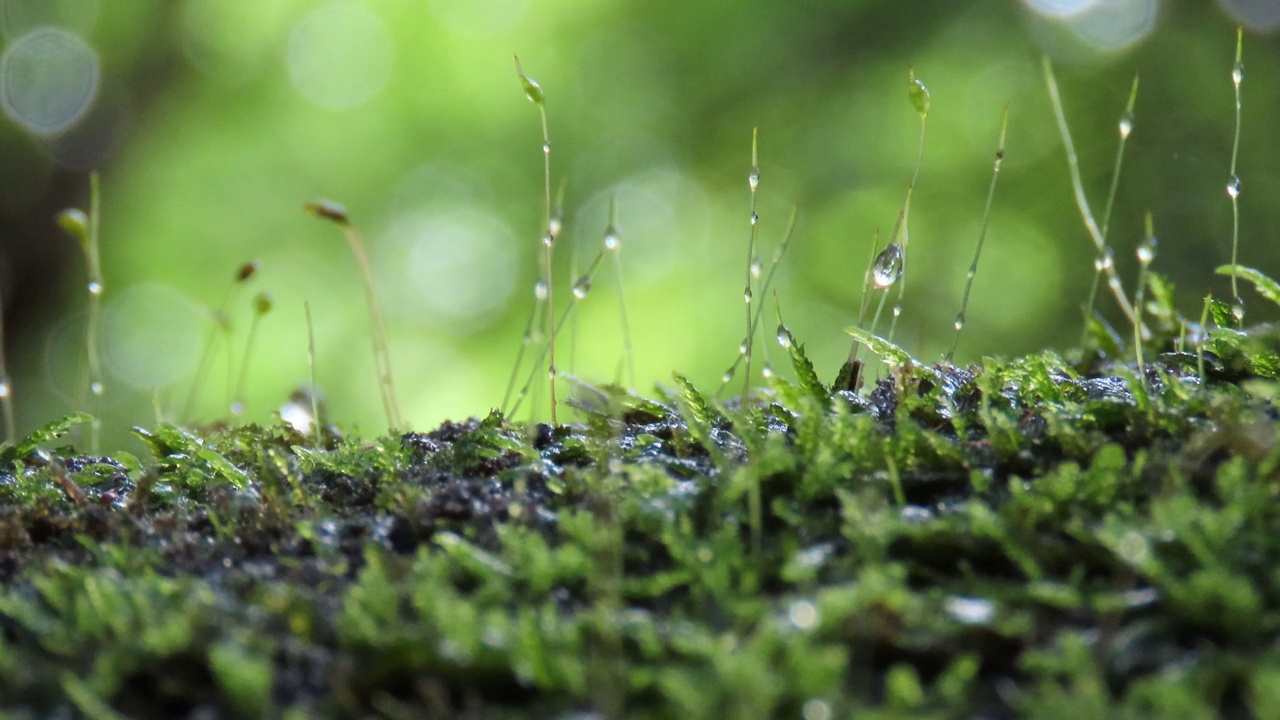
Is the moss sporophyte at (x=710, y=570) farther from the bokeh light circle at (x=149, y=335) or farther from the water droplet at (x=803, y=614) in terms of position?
the bokeh light circle at (x=149, y=335)

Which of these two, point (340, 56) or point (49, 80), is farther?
point (340, 56)

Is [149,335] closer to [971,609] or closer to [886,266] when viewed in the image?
[886,266]

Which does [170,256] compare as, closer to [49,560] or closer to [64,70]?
[64,70]

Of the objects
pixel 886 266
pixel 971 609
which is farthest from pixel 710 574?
pixel 886 266

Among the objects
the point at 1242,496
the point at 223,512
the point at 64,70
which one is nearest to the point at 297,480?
the point at 223,512

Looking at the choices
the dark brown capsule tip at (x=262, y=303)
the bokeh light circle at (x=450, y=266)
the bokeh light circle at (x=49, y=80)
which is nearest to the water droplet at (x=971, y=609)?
the dark brown capsule tip at (x=262, y=303)

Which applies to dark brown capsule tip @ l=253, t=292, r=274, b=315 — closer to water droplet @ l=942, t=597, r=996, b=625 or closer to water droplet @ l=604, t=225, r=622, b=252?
water droplet @ l=604, t=225, r=622, b=252
